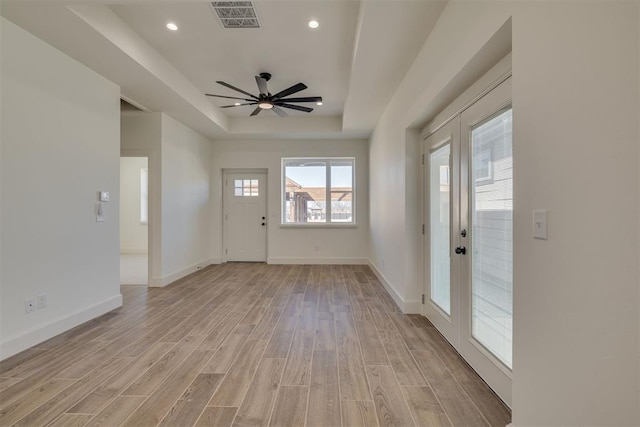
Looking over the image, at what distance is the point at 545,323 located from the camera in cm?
117

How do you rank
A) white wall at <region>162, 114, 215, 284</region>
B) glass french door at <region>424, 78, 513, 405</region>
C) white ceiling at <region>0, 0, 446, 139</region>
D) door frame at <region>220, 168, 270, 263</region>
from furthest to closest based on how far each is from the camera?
door frame at <region>220, 168, 270, 263</region>
white wall at <region>162, 114, 215, 284</region>
white ceiling at <region>0, 0, 446, 139</region>
glass french door at <region>424, 78, 513, 405</region>

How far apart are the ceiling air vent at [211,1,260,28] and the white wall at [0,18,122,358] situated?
5.20ft

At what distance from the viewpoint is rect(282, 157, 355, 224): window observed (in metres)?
6.19

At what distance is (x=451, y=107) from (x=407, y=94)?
2.67 feet

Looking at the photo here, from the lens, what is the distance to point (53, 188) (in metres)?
2.58

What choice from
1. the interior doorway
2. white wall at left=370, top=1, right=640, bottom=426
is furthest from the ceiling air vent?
the interior doorway

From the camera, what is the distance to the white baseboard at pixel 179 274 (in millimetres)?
4266

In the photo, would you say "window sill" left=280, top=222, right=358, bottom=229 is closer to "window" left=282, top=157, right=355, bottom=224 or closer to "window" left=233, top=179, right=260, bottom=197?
"window" left=282, top=157, right=355, bottom=224

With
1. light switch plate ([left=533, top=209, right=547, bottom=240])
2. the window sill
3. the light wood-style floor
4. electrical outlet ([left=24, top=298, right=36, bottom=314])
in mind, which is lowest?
the light wood-style floor

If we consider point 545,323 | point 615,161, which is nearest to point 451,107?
point 615,161

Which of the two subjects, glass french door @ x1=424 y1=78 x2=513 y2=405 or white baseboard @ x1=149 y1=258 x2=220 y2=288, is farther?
white baseboard @ x1=149 y1=258 x2=220 y2=288

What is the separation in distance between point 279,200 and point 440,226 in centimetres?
401

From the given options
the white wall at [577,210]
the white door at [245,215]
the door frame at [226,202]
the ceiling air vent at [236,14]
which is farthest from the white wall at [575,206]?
the white door at [245,215]

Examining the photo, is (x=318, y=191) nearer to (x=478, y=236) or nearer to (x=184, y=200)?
(x=184, y=200)
